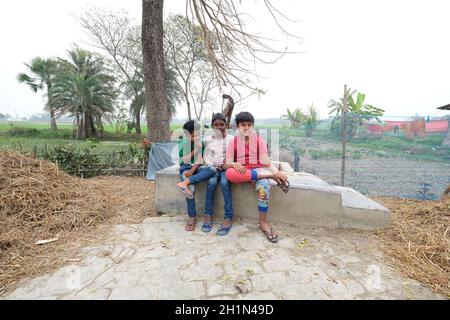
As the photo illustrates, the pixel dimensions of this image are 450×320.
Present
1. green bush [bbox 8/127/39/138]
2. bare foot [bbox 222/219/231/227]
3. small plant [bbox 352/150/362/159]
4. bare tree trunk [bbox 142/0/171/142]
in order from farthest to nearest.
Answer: green bush [bbox 8/127/39/138] → bare tree trunk [bbox 142/0/171/142] → small plant [bbox 352/150/362/159] → bare foot [bbox 222/219/231/227]

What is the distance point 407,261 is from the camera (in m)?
2.29

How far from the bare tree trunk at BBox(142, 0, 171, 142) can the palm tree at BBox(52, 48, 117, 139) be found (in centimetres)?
1672

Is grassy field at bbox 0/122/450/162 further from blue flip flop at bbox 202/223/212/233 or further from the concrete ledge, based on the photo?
blue flip flop at bbox 202/223/212/233

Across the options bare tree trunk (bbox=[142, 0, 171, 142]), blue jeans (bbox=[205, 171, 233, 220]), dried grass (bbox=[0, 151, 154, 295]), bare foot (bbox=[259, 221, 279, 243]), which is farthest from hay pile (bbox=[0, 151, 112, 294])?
bare tree trunk (bbox=[142, 0, 171, 142])

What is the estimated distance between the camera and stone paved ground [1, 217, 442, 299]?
1.86 metres

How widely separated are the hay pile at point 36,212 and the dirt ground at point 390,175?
4.68 m

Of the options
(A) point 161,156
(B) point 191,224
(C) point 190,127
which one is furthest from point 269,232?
(A) point 161,156

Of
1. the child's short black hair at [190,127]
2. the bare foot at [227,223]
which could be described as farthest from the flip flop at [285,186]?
the child's short black hair at [190,127]

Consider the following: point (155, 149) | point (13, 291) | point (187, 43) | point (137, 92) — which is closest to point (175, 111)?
point (137, 92)

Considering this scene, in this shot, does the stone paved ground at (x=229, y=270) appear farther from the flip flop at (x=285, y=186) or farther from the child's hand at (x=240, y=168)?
the child's hand at (x=240, y=168)

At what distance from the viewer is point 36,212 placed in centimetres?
303

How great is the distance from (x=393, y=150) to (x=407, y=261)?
3037mm

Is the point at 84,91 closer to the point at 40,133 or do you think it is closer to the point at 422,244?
the point at 40,133
